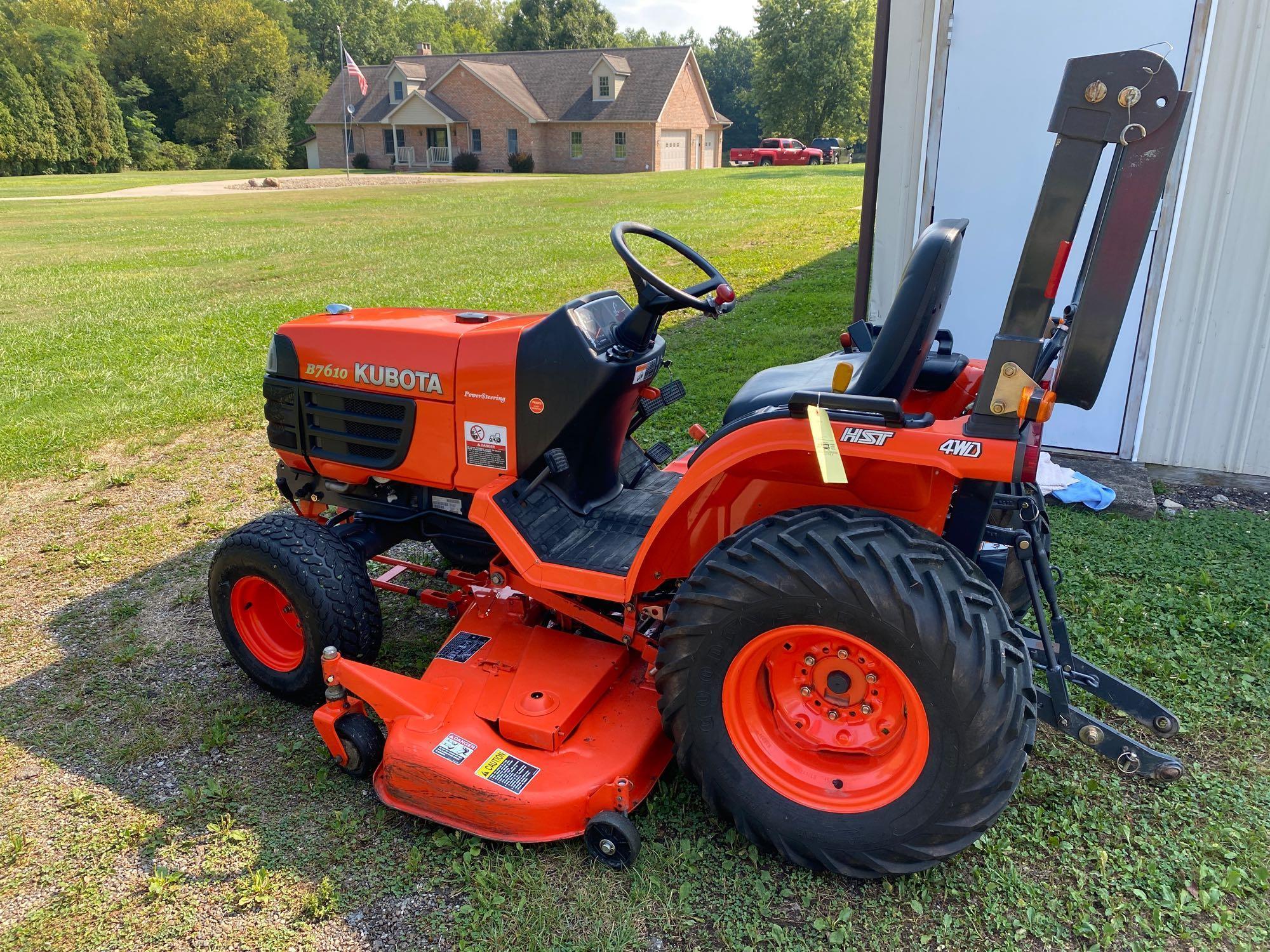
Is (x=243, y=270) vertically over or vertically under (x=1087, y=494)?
over

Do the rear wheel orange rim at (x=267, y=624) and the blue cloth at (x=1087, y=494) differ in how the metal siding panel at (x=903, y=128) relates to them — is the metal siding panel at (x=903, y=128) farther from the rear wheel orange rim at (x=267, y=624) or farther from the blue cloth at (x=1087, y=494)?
the rear wheel orange rim at (x=267, y=624)

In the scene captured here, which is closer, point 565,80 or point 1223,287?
point 1223,287

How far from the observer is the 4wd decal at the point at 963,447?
2.23m

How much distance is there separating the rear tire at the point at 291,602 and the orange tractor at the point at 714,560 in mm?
12

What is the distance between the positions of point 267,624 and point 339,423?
814 millimetres

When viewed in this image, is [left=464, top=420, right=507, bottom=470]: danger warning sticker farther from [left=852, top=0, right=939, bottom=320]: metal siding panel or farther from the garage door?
the garage door

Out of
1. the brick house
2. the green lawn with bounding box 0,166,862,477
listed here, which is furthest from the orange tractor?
the brick house

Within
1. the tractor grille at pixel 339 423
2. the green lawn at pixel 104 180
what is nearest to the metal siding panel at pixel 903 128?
the tractor grille at pixel 339 423

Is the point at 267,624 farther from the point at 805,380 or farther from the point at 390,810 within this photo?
the point at 805,380

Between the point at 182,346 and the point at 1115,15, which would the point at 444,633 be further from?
the point at 182,346

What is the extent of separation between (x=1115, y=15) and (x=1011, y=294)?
3698 mm

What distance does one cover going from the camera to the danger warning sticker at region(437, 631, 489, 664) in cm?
303

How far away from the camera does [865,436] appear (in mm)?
2328

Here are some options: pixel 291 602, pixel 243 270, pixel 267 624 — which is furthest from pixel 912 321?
pixel 243 270
